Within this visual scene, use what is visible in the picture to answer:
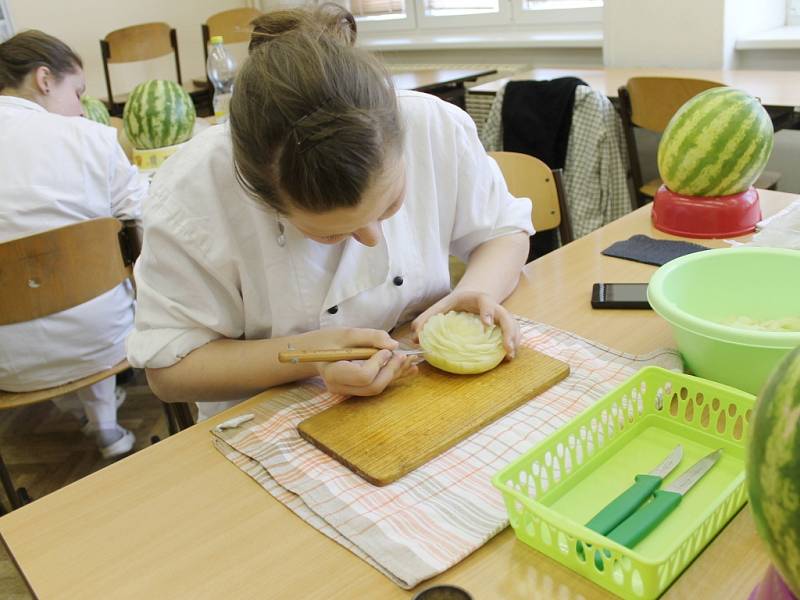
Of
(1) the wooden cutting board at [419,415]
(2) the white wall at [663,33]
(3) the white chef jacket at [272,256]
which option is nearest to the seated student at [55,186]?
(3) the white chef jacket at [272,256]

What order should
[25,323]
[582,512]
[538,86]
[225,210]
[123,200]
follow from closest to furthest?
[582,512], [225,210], [25,323], [123,200], [538,86]

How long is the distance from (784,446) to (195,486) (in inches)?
27.4

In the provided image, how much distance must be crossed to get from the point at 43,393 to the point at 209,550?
1423 millimetres

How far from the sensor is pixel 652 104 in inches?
103

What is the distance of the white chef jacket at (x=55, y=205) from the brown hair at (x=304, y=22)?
3.64 feet

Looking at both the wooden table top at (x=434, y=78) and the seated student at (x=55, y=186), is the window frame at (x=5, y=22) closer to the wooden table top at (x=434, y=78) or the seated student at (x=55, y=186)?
the wooden table top at (x=434, y=78)

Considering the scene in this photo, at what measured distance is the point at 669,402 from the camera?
2.97 ft

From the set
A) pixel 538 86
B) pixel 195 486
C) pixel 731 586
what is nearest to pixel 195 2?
pixel 538 86

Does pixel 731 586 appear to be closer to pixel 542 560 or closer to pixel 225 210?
pixel 542 560

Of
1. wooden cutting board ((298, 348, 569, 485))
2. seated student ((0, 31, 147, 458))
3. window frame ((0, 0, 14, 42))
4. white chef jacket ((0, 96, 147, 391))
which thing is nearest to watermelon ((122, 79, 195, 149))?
seated student ((0, 31, 147, 458))

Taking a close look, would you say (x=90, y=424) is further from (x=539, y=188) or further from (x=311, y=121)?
(x=311, y=121)

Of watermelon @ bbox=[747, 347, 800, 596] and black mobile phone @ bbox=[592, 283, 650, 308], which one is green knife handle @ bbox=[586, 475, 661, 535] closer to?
watermelon @ bbox=[747, 347, 800, 596]

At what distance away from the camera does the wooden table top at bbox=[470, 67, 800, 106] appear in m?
2.49

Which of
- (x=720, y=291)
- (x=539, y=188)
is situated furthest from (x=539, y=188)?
(x=720, y=291)
